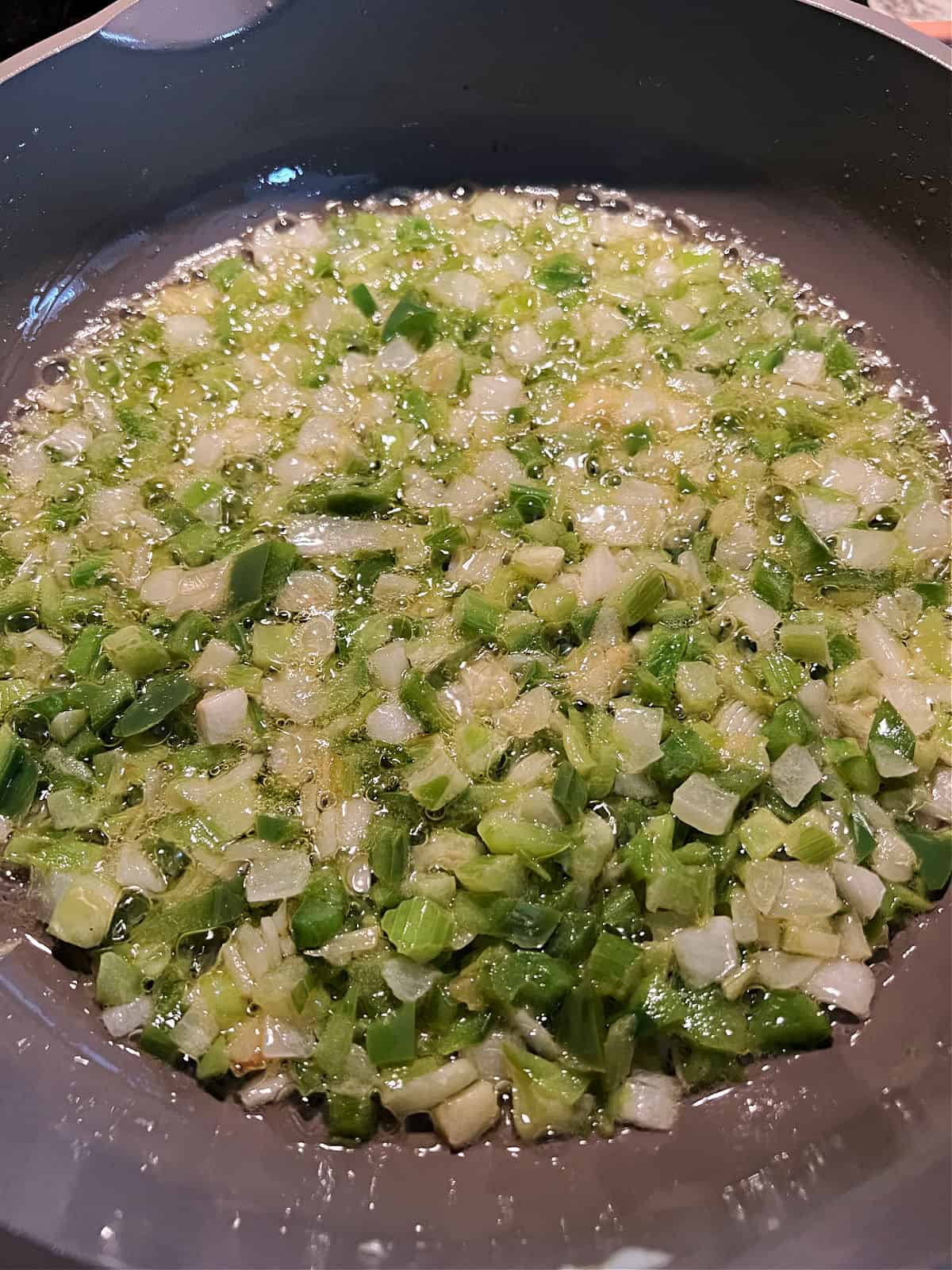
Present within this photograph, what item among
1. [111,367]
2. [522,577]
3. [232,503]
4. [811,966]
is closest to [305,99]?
[111,367]

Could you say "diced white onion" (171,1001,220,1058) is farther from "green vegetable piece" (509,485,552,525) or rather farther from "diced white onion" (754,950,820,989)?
"green vegetable piece" (509,485,552,525)

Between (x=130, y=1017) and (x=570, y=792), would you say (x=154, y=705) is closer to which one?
(x=130, y=1017)

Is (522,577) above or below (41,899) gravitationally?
above

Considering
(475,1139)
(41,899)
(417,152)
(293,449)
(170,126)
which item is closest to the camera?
(475,1139)

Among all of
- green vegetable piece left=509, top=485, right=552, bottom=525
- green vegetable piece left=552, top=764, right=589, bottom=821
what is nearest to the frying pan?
green vegetable piece left=552, top=764, right=589, bottom=821

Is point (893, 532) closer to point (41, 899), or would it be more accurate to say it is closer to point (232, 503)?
point (232, 503)

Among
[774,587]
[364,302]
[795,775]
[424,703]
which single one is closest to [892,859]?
[795,775]

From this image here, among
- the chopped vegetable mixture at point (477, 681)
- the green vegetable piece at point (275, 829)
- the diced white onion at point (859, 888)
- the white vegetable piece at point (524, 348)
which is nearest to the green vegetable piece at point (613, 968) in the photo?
the chopped vegetable mixture at point (477, 681)
